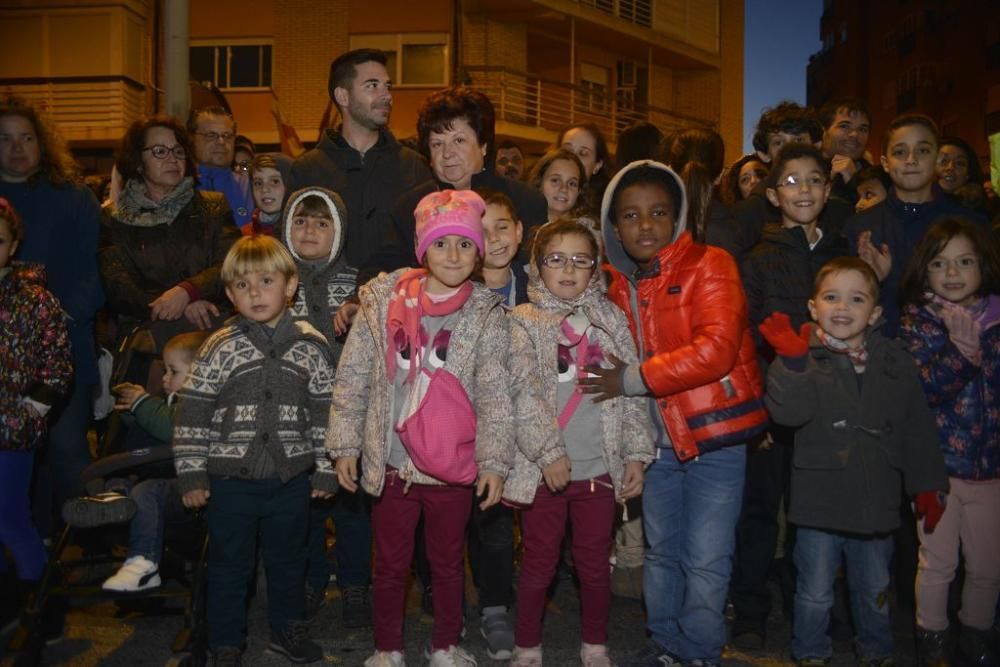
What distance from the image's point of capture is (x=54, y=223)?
5.21 metres

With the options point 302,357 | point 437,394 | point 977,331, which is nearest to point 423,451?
point 437,394

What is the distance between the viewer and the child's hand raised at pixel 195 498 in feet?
13.1

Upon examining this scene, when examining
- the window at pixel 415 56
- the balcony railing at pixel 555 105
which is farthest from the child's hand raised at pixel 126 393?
the window at pixel 415 56

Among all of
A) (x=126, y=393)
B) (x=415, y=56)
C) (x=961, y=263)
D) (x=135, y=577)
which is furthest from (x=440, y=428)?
(x=415, y=56)

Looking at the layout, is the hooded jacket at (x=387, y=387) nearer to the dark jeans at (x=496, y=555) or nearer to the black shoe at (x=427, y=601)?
the dark jeans at (x=496, y=555)

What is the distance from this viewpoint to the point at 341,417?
397cm

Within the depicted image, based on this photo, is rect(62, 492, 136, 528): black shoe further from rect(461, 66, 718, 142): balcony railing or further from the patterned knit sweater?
rect(461, 66, 718, 142): balcony railing

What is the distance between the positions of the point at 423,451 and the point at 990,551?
270 centimetres

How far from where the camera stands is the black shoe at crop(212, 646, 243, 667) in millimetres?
3977

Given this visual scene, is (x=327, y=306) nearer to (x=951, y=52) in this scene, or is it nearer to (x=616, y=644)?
(x=616, y=644)

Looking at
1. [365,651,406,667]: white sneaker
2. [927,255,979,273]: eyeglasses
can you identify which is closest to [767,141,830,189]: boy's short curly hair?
[927,255,979,273]: eyeglasses

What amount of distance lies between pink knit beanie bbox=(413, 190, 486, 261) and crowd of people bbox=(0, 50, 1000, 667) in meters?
0.01

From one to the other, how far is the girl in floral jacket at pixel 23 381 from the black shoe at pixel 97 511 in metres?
0.62

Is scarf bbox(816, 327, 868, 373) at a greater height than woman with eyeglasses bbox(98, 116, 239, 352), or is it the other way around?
woman with eyeglasses bbox(98, 116, 239, 352)
